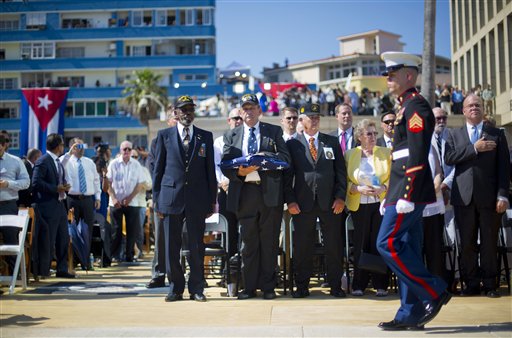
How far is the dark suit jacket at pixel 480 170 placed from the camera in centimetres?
1043

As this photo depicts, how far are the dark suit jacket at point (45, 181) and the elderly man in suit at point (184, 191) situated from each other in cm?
336

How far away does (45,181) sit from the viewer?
44.0ft

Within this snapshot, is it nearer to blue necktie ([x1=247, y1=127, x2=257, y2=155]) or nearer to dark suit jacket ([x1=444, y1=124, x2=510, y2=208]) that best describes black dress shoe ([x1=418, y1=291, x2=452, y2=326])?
dark suit jacket ([x1=444, y1=124, x2=510, y2=208])

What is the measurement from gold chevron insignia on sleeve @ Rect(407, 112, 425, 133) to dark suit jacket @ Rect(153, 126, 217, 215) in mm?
3431

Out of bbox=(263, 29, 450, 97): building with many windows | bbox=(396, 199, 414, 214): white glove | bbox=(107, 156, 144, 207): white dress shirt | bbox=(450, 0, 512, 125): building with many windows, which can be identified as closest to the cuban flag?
bbox=(107, 156, 144, 207): white dress shirt

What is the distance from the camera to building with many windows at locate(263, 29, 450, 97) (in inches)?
3659

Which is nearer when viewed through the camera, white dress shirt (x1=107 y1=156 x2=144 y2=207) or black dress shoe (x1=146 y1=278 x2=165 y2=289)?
black dress shoe (x1=146 y1=278 x2=165 y2=289)

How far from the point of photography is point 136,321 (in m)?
8.49

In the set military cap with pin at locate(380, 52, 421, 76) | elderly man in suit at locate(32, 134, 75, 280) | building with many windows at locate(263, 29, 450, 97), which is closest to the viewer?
military cap with pin at locate(380, 52, 421, 76)

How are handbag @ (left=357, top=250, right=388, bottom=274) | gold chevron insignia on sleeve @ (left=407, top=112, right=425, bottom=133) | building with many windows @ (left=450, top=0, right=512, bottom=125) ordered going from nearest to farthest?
gold chevron insignia on sleeve @ (left=407, top=112, right=425, bottom=133)
handbag @ (left=357, top=250, right=388, bottom=274)
building with many windows @ (left=450, top=0, right=512, bottom=125)

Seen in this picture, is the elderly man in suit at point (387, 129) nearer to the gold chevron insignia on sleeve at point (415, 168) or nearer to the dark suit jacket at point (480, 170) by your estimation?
the dark suit jacket at point (480, 170)

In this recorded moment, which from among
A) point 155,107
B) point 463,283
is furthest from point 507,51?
point 155,107

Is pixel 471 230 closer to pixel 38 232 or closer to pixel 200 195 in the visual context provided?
pixel 200 195

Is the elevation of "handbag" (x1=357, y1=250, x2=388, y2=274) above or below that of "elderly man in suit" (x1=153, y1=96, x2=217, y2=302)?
below
